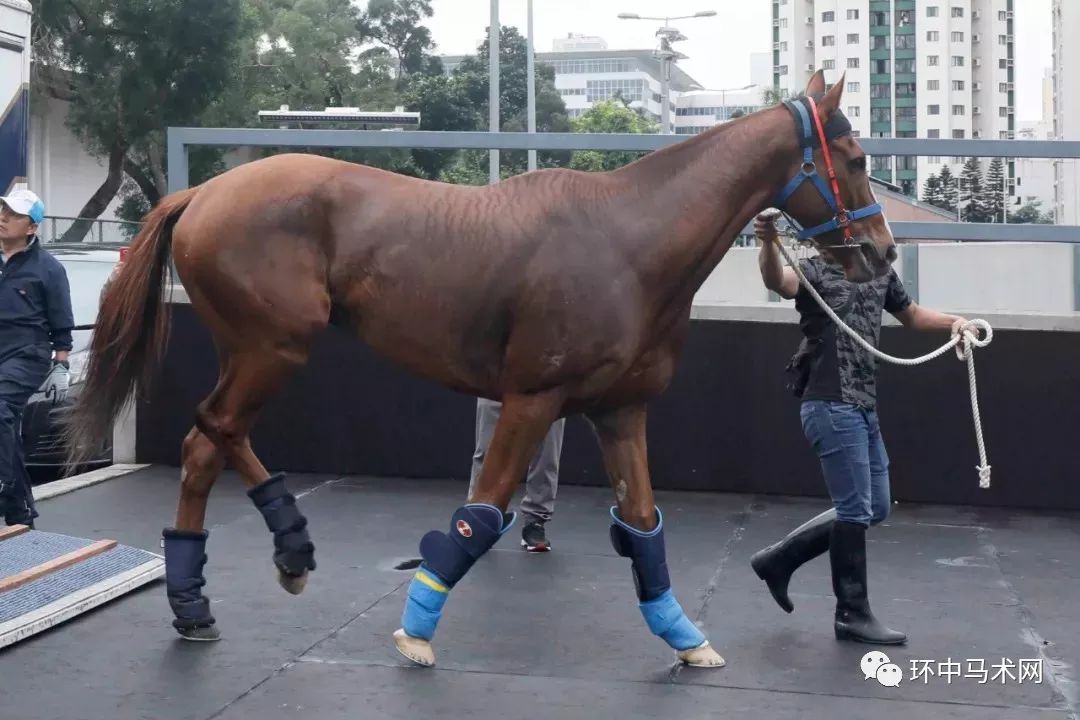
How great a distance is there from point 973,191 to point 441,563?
5.56 metres

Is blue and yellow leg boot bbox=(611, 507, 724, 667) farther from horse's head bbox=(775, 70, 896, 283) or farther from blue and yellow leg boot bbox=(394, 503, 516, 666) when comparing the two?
horse's head bbox=(775, 70, 896, 283)

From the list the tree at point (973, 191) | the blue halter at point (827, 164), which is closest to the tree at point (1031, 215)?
the tree at point (973, 191)

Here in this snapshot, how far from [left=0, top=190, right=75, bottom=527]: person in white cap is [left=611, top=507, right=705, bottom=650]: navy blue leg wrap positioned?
384 cm

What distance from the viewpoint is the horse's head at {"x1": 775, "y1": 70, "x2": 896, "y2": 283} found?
490 cm

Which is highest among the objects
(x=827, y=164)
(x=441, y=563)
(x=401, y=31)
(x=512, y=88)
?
(x=401, y=31)

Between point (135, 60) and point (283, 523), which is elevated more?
point (135, 60)

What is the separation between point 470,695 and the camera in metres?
4.73

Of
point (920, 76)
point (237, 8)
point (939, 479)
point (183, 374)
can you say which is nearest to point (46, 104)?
point (237, 8)

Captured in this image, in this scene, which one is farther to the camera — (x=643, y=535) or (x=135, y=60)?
(x=135, y=60)

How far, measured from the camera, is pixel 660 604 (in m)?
5.08

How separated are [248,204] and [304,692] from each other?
177 cm

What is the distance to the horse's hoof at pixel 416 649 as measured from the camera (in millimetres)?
5004

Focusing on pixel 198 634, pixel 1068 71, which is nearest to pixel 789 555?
pixel 198 634

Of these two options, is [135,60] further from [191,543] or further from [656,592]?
[656,592]
